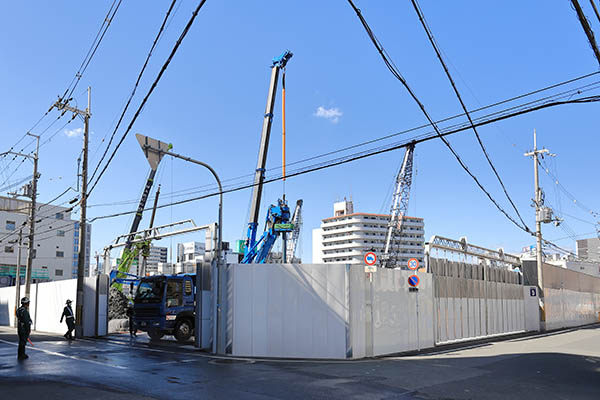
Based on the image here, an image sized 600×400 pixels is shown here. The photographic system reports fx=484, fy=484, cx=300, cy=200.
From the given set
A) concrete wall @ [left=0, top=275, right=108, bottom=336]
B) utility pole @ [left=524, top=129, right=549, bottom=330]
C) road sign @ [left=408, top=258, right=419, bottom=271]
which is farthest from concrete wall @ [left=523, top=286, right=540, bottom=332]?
concrete wall @ [left=0, top=275, right=108, bottom=336]

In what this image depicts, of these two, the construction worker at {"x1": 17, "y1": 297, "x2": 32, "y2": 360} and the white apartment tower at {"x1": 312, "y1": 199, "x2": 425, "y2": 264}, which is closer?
the construction worker at {"x1": 17, "y1": 297, "x2": 32, "y2": 360}

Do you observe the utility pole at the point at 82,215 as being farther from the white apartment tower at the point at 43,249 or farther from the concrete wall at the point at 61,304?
the white apartment tower at the point at 43,249

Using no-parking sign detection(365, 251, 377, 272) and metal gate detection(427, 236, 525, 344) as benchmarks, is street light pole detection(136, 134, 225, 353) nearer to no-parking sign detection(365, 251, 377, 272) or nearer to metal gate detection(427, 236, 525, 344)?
no-parking sign detection(365, 251, 377, 272)

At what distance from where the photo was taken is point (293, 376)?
11.2 meters

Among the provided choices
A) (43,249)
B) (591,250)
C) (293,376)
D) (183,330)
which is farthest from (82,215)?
(591,250)

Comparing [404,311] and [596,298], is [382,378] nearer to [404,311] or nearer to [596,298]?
[404,311]

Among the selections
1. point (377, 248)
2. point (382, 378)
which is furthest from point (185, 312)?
point (377, 248)

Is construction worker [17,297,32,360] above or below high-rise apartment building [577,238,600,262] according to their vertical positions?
below

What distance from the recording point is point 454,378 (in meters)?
11.0

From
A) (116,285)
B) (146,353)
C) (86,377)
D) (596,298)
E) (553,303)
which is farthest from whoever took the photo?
(596,298)

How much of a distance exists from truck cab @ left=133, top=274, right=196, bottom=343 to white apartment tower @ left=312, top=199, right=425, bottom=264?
147072 millimetres

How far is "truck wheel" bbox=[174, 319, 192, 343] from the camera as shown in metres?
18.8

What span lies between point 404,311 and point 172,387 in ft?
30.3

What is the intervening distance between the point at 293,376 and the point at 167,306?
905 cm
